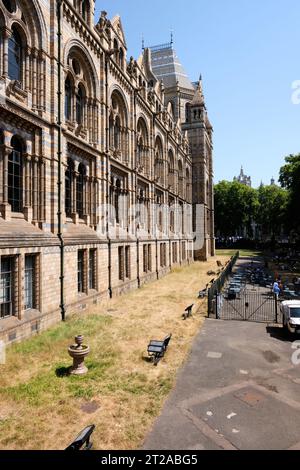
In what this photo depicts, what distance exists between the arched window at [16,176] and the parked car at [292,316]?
536 inches

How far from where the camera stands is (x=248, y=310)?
1923cm

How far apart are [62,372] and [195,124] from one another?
51294 millimetres

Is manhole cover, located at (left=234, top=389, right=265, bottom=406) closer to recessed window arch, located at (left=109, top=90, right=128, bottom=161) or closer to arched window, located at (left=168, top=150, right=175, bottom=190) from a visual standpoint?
recessed window arch, located at (left=109, top=90, right=128, bottom=161)

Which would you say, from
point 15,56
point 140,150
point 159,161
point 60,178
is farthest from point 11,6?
point 159,161

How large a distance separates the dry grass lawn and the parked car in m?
4.26

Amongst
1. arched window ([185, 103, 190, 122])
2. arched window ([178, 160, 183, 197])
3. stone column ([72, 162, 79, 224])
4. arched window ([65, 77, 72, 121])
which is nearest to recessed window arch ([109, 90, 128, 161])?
arched window ([65, 77, 72, 121])

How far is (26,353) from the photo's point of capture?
36.6 ft

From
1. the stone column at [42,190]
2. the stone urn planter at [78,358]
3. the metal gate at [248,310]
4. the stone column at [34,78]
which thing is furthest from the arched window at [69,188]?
the metal gate at [248,310]

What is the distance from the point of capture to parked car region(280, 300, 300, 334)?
13625 millimetres

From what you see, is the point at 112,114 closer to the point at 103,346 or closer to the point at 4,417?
the point at 103,346

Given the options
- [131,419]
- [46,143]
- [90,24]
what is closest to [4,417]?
[131,419]

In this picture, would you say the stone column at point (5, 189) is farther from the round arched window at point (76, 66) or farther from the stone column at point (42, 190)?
the round arched window at point (76, 66)

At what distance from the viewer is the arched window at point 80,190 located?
18.6 meters
